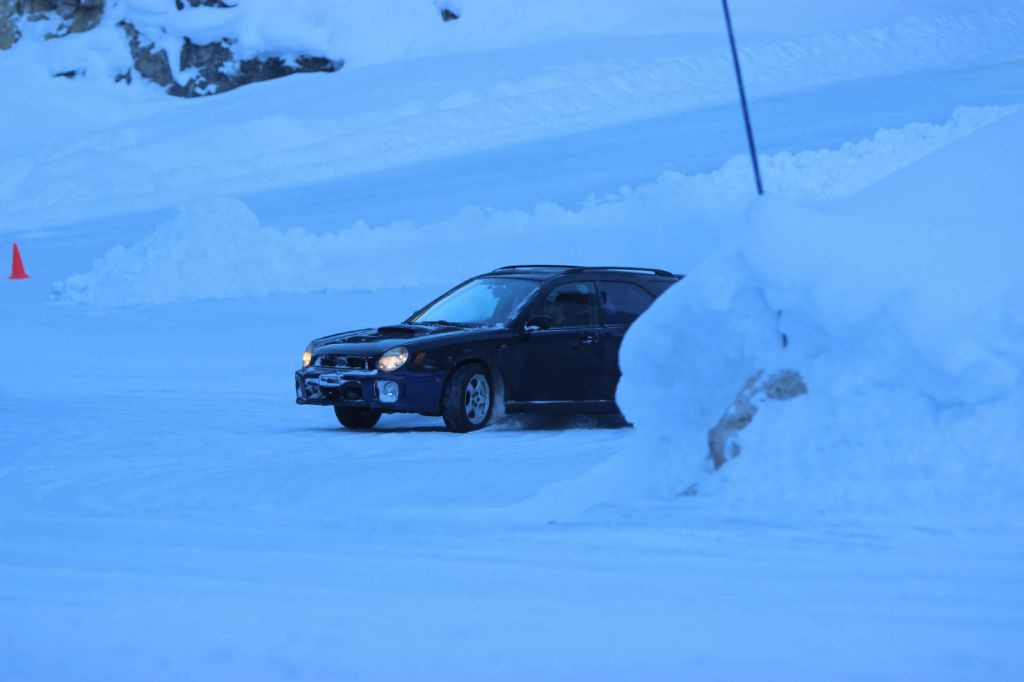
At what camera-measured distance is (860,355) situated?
5.92m

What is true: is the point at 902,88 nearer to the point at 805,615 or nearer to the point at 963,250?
the point at 963,250

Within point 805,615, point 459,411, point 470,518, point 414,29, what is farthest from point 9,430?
point 414,29

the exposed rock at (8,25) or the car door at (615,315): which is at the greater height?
the exposed rock at (8,25)

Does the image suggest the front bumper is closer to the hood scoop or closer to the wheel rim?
→ the wheel rim

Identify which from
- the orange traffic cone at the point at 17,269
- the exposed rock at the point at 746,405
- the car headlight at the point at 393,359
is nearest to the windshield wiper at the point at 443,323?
the car headlight at the point at 393,359

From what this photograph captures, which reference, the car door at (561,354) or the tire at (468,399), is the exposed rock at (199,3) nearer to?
the car door at (561,354)

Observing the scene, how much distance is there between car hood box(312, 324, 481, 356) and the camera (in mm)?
10766

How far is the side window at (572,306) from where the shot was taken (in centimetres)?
1141

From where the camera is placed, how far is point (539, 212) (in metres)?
20.4

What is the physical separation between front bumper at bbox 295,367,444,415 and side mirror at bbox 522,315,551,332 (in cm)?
92

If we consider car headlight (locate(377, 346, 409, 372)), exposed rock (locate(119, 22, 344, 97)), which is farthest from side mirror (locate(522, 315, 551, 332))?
exposed rock (locate(119, 22, 344, 97))

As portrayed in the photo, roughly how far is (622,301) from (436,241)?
853cm

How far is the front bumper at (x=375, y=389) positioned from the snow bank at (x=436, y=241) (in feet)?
24.5

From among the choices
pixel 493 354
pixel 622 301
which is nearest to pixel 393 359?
pixel 493 354
